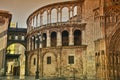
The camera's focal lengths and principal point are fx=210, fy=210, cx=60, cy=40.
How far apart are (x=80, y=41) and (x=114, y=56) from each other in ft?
23.7

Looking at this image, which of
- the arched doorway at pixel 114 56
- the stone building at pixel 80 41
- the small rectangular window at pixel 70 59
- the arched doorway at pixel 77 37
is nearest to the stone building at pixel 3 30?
the stone building at pixel 80 41

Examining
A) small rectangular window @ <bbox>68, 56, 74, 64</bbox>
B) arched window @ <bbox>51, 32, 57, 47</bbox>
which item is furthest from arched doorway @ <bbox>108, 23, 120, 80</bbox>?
arched window @ <bbox>51, 32, 57, 47</bbox>

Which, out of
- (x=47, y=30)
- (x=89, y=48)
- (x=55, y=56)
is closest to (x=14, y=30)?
(x=47, y=30)

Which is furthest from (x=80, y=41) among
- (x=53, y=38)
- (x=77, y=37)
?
(x=53, y=38)

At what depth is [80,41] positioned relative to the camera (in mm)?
33125

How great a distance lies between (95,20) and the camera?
29.4 metres

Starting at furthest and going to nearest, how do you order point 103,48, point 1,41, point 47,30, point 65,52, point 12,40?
point 12,40 < point 1,41 < point 47,30 < point 65,52 < point 103,48

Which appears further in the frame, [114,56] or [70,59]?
[70,59]

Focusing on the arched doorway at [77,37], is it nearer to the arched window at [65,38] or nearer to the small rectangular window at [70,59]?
the arched window at [65,38]

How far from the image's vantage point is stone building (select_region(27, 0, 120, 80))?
2714 cm

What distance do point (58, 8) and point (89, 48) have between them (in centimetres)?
894

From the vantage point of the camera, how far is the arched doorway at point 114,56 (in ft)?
87.3

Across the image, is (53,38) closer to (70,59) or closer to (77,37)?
(77,37)

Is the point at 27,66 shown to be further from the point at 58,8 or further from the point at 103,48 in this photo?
the point at 103,48
